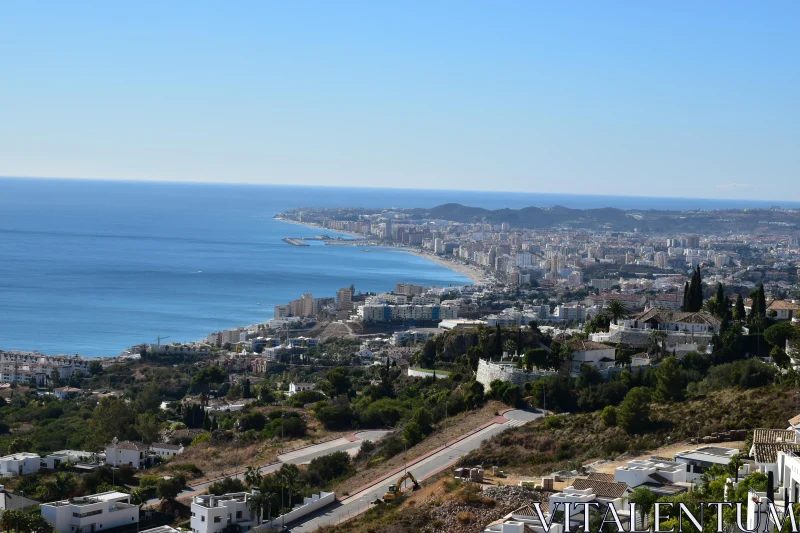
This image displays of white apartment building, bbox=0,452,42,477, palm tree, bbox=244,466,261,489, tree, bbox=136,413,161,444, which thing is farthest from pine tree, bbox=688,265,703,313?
white apartment building, bbox=0,452,42,477

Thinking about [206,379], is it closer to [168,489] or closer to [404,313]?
[168,489]

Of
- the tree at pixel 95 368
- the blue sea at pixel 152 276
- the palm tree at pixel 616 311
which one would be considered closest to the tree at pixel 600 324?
the palm tree at pixel 616 311

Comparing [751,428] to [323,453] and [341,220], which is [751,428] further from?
[341,220]

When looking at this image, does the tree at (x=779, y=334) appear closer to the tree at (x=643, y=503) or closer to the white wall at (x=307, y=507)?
the white wall at (x=307, y=507)

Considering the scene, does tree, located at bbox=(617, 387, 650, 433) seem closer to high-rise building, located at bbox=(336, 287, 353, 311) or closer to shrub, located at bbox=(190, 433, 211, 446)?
shrub, located at bbox=(190, 433, 211, 446)

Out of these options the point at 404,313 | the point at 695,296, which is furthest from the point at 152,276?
the point at 695,296

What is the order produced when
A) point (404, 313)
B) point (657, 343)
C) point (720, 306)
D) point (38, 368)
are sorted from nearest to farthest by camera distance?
A: point (657, 343)
point (720, 306)
point (38, 368)
point (404, 313)
